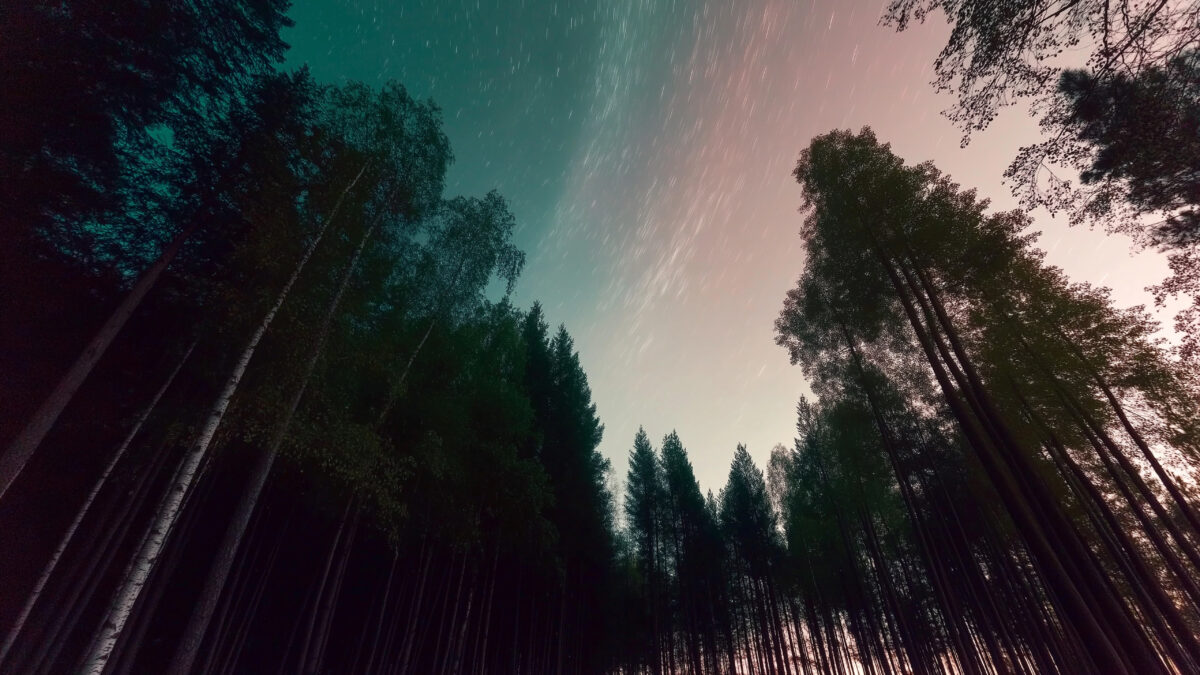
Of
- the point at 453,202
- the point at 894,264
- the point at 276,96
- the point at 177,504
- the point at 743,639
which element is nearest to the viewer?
the point at 177,504

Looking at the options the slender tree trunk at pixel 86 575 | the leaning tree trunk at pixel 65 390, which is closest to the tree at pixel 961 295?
the leaning tree trunk at pixel 65 390

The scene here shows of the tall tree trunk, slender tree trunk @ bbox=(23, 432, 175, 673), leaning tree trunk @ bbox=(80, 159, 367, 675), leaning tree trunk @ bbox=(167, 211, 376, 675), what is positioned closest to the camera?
leaning tree trunk @ bbox=(80, 159, 367, 675)

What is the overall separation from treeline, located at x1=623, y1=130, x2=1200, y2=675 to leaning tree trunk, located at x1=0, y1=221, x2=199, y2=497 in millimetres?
12814

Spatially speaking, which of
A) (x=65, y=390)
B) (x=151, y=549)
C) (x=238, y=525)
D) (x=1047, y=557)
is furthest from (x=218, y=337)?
(x=1047, y=557)

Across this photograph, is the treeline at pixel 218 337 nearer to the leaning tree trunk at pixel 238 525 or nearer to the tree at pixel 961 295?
the leaning tree trunk at pixel 238 525

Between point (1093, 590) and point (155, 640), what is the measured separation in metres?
20.8

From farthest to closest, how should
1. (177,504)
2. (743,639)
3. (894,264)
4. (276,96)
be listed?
(743,639) → (894,264) → (276,96) → (177,504)

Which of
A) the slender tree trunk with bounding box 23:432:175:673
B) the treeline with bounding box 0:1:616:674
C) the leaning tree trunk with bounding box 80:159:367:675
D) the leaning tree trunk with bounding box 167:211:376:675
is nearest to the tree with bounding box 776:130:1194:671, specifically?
the treeline with bounding box 0:1:616:674

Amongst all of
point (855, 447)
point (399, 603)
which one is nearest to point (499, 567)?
point (399, 603)

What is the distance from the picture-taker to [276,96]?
24.4ft

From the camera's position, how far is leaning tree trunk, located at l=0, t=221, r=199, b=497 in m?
4.75

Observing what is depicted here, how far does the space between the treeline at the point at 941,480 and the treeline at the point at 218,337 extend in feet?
34.6

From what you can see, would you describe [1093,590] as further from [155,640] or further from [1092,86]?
[155,640]

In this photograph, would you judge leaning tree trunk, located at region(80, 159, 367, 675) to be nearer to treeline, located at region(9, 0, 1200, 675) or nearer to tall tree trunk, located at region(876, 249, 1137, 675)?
treeline, located at region(9, 0, 1200, 675)
